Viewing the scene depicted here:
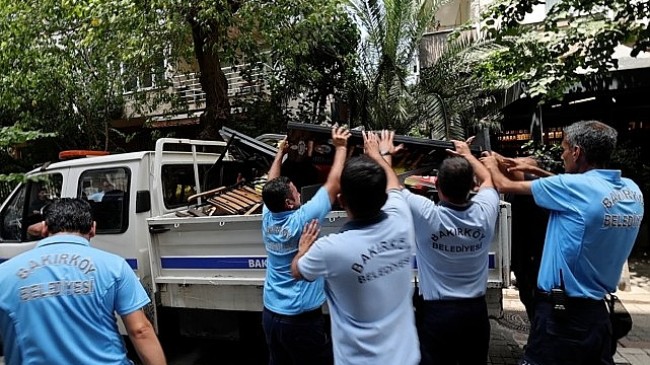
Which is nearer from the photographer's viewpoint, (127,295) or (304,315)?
(127,295)

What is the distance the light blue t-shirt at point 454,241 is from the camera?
264 cm

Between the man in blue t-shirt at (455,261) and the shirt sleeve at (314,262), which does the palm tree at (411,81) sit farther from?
the shirt sleeve at (314,262)

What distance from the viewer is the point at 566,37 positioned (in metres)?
5.63

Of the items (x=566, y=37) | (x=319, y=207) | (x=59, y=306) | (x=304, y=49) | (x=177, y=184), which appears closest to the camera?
(x=59, y=306)

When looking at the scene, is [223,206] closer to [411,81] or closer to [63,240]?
[63,240]

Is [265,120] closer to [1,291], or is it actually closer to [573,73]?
[573,73]

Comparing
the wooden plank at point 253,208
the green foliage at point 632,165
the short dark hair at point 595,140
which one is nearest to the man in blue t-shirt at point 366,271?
the short dark hair at point 595,140

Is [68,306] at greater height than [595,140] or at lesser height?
lesser

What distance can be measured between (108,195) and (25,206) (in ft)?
3.33

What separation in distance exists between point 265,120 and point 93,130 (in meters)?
4.10

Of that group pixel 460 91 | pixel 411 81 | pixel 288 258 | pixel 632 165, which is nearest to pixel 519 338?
pixel 288 258

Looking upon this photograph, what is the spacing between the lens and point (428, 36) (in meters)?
11.1

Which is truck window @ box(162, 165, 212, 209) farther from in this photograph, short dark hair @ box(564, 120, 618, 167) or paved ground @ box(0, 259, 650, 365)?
short dark hair @ box(564, 120, 618, 167)

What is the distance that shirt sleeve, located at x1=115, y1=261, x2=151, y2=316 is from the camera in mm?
2139
